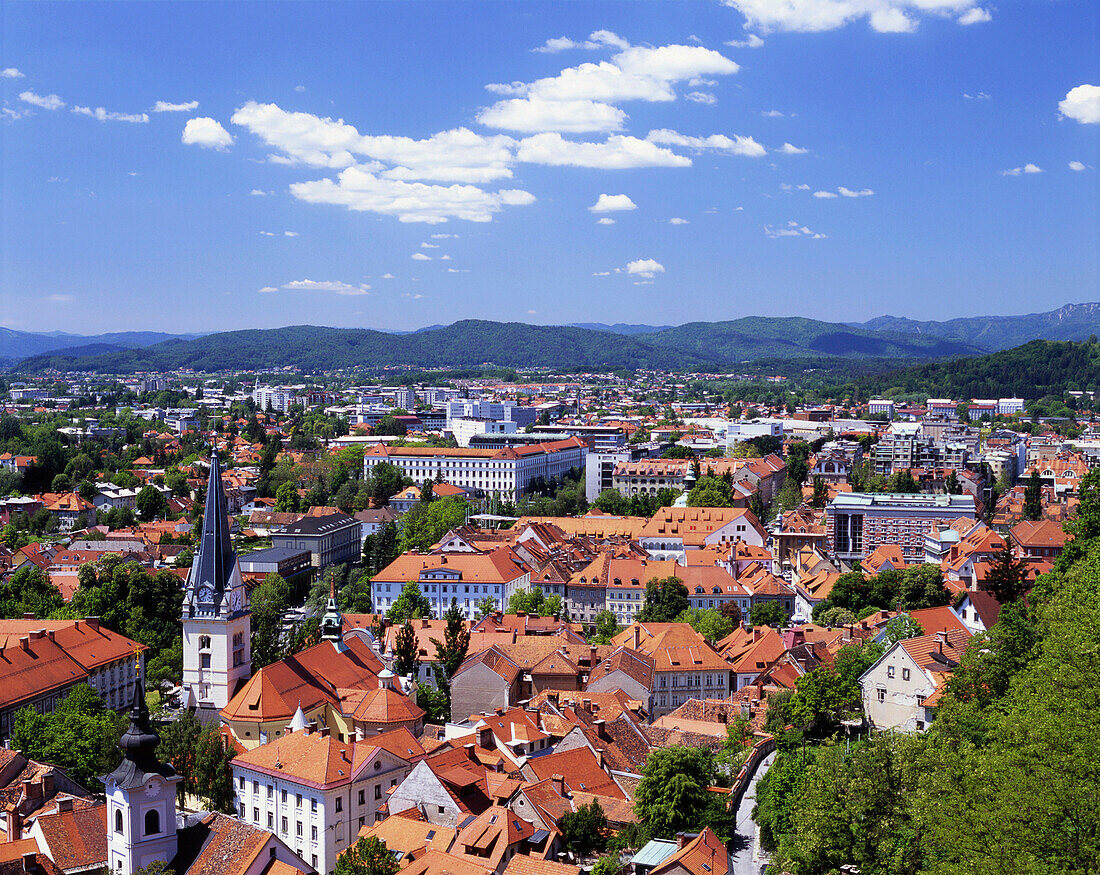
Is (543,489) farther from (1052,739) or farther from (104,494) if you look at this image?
(1052,739)

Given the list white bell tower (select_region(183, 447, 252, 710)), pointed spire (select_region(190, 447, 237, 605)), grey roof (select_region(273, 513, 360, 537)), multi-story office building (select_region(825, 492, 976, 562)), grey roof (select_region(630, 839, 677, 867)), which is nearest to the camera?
grey roof (select_region(630, 839, 677, 867))

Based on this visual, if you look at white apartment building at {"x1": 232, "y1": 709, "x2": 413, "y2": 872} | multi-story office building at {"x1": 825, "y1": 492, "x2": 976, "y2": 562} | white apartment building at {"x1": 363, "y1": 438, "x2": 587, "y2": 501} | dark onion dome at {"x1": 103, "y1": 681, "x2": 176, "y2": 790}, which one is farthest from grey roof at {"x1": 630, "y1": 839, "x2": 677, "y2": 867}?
white apartment building at {"x1": 363, "y1": 438, "x2": 587, "y2": 501}

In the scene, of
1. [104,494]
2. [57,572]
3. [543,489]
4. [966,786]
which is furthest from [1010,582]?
[104,494]

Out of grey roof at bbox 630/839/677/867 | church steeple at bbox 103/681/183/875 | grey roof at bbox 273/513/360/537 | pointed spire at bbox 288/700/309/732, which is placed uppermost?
church steeple at bbox 103/681/183/875

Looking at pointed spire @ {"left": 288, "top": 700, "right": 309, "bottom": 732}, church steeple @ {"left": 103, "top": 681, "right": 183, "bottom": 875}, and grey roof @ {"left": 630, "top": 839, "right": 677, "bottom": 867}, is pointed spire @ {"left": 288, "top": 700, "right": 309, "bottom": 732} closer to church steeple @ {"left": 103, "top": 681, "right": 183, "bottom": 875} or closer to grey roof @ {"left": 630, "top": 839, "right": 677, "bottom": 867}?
church steeple @ {"left": 103, "top": 681, "right": 183, "bottom": 875}

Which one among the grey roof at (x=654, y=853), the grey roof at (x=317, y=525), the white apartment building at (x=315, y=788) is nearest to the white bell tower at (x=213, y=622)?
the white apartment building at (x=315, y=788)

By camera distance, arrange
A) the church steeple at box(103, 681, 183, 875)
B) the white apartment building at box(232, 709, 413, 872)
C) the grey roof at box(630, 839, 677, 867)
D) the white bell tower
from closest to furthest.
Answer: the church steeple at box(103, 681, 183, 875), the grey roof at box(630, 839, 677, 867), the white apartment building at box(232, 709, 413, 872), the white bell tower

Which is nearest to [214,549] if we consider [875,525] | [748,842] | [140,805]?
[140,805]

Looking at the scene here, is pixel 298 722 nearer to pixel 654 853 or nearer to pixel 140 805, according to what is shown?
pixel 140 805
